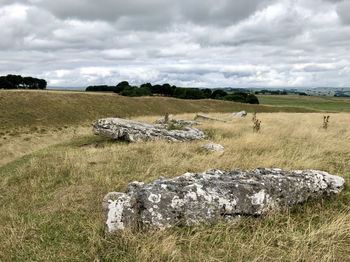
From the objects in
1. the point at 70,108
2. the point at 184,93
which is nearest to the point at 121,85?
the point at 184,93

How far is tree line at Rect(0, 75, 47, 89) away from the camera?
8218cm

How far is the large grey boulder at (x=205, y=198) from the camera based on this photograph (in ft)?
14.7

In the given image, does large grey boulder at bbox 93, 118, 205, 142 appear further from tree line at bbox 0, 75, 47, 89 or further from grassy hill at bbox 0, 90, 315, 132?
tree line at bbox 0, 75, 47, 89

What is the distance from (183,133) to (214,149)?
13.7 ft

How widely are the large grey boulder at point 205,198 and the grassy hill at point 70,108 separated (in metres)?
29.4

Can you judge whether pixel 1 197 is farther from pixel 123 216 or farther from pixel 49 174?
pixel 123 216

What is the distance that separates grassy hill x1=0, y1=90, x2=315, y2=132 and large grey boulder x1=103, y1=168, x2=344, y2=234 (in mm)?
29429

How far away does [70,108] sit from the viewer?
4100 centimetres

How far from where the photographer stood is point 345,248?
3.95m

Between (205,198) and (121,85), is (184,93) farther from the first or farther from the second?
(205,198)

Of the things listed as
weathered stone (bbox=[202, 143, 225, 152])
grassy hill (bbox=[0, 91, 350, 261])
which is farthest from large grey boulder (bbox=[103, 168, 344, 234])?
weathered stone (bbox=[202, 143, 225, 152])

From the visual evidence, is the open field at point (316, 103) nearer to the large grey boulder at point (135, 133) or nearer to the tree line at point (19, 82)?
the large grey boulder at point (135, 133)

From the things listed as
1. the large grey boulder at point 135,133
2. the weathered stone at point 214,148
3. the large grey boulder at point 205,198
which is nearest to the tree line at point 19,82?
the large grey boulder at point 135,133

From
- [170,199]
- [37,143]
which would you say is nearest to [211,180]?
[170,199]
